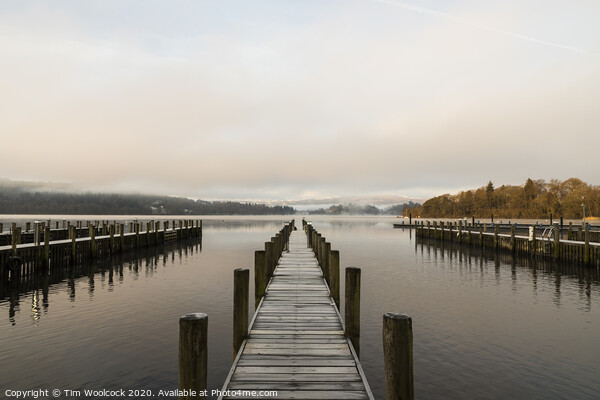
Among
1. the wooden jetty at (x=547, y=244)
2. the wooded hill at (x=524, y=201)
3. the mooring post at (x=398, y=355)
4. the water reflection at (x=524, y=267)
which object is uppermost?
the wooded hill at (x=524, y=201)

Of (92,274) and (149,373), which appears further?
(92,274)

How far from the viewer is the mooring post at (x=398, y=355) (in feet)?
16.5

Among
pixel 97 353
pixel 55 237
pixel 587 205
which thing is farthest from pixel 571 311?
pixel 587 205

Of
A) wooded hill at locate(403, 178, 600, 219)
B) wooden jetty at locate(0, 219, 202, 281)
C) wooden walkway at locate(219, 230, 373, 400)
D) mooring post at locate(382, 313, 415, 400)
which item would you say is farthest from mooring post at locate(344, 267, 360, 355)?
wooded hill at locate(403, 178, 600, 219)

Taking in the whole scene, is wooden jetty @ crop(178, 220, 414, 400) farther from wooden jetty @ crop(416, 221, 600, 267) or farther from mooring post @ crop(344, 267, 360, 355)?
wooden jetty @ crop(416, 221, 600, 267)

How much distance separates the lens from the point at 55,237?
3484cm

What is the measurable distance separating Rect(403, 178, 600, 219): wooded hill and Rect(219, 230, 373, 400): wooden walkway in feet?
308

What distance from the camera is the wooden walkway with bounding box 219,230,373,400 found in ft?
19.9

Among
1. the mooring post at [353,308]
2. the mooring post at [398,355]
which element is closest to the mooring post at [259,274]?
the mooring post at [353,308]

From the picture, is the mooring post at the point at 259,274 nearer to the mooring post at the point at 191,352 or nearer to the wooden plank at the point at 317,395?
the wooden plank at the point at 317,395

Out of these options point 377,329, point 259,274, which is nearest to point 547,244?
point 377,329

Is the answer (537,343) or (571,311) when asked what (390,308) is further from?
(571,311)

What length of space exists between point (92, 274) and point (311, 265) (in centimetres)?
1529

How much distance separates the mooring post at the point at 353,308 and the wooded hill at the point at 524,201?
94511 mm
